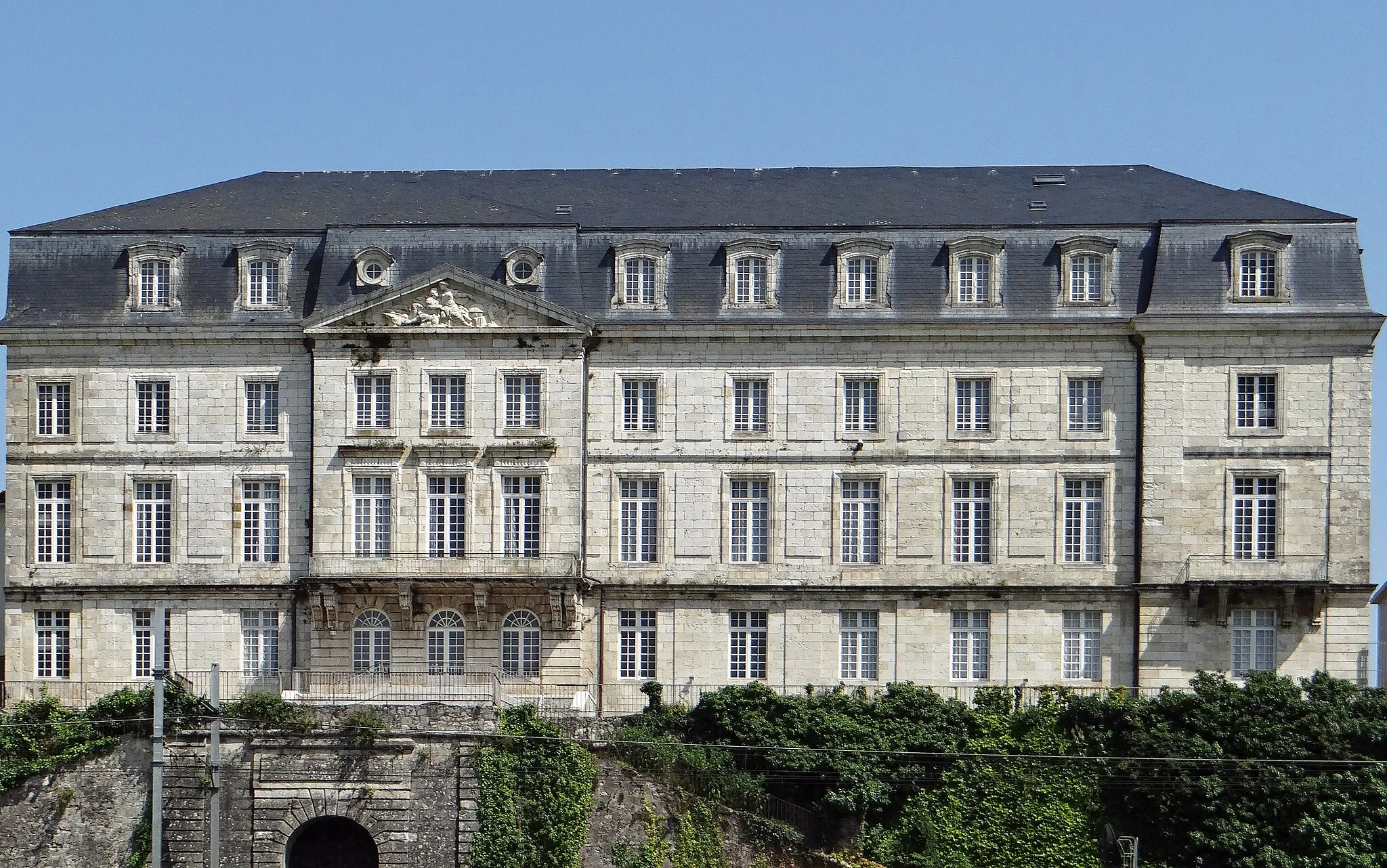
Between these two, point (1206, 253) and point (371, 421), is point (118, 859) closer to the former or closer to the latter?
point (371, 421)

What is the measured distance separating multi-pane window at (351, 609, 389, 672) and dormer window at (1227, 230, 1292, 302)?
20.8m

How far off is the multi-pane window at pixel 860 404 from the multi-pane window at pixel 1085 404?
4.49 meters

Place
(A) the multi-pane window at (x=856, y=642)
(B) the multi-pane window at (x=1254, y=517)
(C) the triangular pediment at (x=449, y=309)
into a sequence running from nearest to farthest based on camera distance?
(B) the multi-pane window at (x=1254, y=517), (C) the triangular pediment at (x=449, y=309), (A) the multi-pane window at (x=856, y=642)

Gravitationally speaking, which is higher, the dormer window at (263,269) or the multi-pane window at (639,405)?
the dormer window at (263,269)

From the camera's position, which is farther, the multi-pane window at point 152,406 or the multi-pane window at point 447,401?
the multi-pane window at point 152,406

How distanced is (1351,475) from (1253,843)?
10437 mm

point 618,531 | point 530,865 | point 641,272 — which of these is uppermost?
point 641,272

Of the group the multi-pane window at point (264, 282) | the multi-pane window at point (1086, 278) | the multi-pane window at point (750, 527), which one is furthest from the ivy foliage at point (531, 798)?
the multi-pane window at point (1086, 278)

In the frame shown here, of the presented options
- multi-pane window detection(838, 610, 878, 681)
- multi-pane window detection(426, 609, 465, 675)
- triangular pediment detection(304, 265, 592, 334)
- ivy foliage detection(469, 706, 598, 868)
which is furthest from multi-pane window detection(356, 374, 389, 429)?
multi-pane window detection(838, 610, 878, 681)

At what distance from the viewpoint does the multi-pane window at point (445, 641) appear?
53125mm

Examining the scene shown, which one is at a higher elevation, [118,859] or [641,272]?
[641,272]

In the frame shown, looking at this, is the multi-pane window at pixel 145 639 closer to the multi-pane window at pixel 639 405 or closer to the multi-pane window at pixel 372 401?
the multi-pane window at pixel 372 401

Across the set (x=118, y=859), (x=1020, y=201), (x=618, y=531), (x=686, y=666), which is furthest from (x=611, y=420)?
(x=118, y=859)

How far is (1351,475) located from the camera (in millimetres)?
52594
